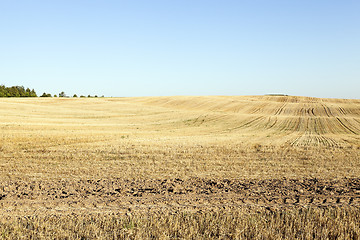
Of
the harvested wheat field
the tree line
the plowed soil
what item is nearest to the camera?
the harvested wheat field

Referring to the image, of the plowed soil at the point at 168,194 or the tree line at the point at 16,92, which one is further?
the tree line at the point at 16,92

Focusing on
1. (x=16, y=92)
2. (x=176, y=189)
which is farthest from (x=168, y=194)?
(x=16, y=92)

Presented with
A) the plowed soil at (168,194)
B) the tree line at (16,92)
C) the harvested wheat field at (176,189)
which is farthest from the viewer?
the tree line at (16,92)

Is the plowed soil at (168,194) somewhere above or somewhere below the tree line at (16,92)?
below

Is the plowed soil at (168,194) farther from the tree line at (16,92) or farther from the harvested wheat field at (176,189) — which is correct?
the tree line at (16,92)

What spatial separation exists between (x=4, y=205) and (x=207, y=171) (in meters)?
7.82

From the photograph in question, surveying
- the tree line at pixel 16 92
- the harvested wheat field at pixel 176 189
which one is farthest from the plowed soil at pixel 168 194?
the tree line at pixel 16 92

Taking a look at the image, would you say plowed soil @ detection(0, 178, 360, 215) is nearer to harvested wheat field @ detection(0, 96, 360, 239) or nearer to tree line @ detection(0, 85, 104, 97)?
harvested wheat field @ detection(0, 96, 360, 239)

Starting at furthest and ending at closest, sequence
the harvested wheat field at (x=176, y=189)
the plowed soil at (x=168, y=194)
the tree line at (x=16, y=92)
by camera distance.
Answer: the tree line at (x=16, y=92)
the plowed soil at (x=168, y=194)
the harvested wheat field at (x=176, y=189)

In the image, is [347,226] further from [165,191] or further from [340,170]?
[340,170]

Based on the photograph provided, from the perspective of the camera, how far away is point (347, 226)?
734 cm

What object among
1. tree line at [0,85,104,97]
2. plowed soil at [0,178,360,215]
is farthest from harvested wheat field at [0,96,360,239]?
tree line at [0,85,104,97]

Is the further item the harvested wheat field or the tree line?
the tree line

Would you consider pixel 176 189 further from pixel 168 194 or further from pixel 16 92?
pixel 16 92
